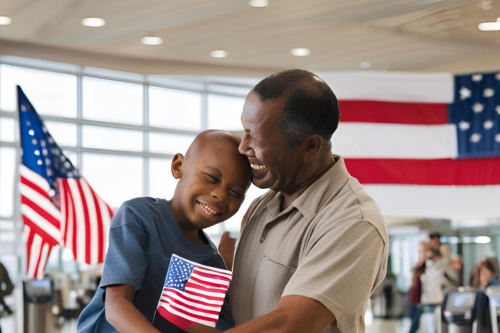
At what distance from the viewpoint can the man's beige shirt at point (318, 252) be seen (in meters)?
1.38

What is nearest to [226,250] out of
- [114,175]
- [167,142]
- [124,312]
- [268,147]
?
[268,147]

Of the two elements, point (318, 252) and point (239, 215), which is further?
point (239, 215)

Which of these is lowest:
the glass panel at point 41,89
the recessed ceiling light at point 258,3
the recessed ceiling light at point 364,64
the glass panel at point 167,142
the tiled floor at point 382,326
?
the tiled floor at point 382,326

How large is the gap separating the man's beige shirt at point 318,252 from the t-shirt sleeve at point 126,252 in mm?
329

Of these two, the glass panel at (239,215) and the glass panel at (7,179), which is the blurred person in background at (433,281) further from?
the glass panel at (7,179)

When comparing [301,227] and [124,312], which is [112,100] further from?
[124,312]

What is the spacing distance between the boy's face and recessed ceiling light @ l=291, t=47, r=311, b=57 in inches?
212

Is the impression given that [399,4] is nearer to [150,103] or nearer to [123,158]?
[150,103]

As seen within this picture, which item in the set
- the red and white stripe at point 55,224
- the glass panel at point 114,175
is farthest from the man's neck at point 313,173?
the glass panel at point 114,175

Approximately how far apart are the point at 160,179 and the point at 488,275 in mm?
5400

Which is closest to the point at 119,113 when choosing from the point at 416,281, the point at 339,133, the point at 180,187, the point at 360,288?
the point at 339,133

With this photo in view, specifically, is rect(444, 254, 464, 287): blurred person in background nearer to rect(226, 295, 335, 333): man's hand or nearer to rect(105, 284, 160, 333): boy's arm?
rect(226, 295, 335, 333): man's hand

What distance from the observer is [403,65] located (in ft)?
24.7

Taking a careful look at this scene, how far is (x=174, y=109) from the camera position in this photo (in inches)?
368
